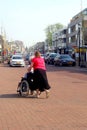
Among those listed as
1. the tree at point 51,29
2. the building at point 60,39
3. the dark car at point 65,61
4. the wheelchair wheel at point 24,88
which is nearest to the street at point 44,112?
the wheelchair wheel at point 24,88

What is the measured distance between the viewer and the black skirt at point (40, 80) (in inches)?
610

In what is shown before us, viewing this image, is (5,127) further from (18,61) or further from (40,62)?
(18,61)

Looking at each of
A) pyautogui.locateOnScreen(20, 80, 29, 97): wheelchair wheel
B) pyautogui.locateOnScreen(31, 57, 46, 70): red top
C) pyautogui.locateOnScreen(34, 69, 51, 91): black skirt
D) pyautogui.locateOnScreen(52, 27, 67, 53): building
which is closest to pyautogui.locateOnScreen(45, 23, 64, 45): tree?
pyautogui.locateOnScreen(52, 27, 67, 53): building

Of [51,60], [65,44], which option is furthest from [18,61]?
[65,44]

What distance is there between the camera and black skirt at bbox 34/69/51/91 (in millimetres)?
15500

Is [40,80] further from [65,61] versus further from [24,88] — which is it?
[65,61]

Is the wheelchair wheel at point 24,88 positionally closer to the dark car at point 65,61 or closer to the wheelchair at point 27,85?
the wheelchair at point 27,85

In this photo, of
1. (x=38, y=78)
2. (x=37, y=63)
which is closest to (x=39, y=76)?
(x=38, y=78)

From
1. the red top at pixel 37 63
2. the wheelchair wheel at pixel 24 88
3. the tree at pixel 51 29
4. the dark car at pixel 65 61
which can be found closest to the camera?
the red top at pixel 37 63

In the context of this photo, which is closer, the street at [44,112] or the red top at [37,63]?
the street at [44,112]

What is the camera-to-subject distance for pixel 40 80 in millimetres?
15539

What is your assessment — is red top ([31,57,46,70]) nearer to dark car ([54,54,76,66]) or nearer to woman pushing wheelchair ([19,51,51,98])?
woman pushing wheelchair ([19,51,51,98])

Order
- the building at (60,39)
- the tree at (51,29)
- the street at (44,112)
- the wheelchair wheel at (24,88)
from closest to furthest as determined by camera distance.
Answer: the street at (44,112)
the wheelchair wheel at (24,88)
the building at (60,39)
the tree at (51,29)

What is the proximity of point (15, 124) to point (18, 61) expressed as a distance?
40.2 meters
